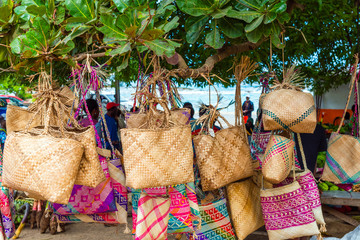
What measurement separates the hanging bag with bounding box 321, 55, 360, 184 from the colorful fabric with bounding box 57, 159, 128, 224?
157 cm

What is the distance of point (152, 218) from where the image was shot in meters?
2.17

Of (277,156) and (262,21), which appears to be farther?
(277,156)

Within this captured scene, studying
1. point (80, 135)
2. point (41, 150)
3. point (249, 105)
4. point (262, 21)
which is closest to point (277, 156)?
point (262, 21)

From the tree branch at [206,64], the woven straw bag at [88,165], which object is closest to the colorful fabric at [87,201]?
the woven straw bag at [88,165]

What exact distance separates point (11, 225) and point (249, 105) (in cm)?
869

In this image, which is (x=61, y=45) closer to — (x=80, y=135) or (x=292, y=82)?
(x=80, y=135)

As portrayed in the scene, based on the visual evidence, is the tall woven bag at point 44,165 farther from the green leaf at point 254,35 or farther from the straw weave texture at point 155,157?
the green leaf at point 254,35

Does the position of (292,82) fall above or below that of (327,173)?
above

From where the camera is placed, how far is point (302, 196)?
2438 mm

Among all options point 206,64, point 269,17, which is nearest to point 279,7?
point 269,17

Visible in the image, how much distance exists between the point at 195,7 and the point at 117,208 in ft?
5.17

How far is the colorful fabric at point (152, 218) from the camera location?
214 centimetres

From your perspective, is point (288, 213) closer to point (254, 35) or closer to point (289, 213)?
point (289, 213)

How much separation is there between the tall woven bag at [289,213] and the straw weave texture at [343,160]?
377 mm
